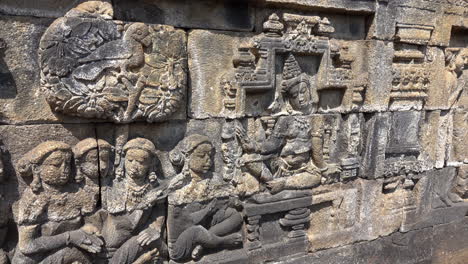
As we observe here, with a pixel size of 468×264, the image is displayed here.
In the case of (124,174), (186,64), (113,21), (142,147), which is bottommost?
(124,174)

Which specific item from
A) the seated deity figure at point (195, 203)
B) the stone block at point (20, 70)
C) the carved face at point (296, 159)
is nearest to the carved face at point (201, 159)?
the seated deity figure at point (195, 203)

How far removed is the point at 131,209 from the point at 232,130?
3.51ft

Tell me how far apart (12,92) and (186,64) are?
4.05 feet

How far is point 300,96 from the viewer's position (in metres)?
3.37

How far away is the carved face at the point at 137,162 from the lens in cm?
275

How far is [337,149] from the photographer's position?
12.4 feet

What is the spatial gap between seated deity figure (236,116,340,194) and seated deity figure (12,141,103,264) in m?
1.47

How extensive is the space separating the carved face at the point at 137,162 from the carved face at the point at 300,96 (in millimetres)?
1439

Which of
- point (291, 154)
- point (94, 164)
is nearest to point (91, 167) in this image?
point (94, 164)

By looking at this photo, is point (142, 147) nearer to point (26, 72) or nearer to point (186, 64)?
point (186, 64)

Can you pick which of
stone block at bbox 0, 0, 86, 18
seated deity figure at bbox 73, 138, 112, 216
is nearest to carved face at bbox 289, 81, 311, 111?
seated deity figure at bbox 73, 138, 112, 216

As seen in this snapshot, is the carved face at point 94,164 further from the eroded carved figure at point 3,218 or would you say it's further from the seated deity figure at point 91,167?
the eroded carved figure at point 3,218

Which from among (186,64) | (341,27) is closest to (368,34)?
(341,27)

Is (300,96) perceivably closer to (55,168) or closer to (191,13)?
(191,13)
